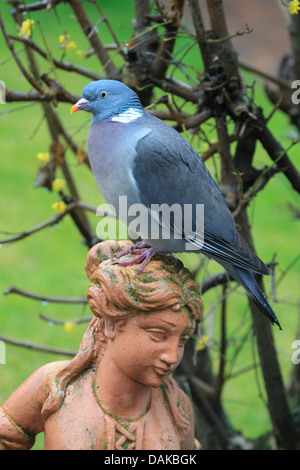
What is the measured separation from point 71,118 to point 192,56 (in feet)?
7.10

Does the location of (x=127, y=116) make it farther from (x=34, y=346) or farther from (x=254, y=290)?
(x=34, y=346)

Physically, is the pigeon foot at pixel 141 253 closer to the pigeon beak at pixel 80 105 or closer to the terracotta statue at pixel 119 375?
the terracotta statue at pixel 119 375

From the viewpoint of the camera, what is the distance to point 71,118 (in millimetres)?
6742

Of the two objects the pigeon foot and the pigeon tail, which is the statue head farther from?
the pigeon tail

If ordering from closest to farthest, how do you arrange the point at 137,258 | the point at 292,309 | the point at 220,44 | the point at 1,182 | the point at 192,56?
the point at 137,258 → the point at 220,44 → the point at 292,309 → the point at 1,182 → the point at 192,56

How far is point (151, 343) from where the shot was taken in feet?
4.92

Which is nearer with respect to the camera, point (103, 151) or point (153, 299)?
point (153, 299)

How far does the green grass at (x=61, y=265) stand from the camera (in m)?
3.86

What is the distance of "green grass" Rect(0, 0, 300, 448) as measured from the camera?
3.86 m

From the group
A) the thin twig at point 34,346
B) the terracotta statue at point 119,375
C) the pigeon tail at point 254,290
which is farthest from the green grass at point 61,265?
the terracotta statue at point 119,375

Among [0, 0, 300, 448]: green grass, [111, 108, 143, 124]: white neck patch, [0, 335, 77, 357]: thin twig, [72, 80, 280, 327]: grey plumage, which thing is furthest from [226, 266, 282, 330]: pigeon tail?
[0, 0, 300, 448]: green grass

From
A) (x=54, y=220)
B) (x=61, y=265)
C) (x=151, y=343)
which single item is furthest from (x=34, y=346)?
(x=61, y=265)

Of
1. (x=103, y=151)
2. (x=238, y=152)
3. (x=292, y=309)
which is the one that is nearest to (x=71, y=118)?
(x=292, y=309)
